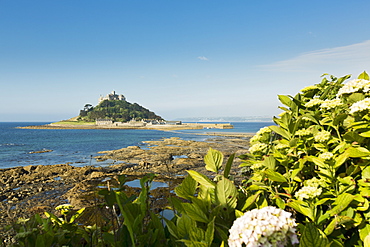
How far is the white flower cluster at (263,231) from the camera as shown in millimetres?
982

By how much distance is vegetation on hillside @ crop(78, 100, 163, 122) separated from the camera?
127 metres

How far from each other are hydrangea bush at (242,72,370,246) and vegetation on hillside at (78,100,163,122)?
12266 centimetres

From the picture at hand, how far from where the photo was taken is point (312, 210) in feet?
4.83

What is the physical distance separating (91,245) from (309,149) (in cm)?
177

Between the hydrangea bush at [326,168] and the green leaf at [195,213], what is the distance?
1.10 feet

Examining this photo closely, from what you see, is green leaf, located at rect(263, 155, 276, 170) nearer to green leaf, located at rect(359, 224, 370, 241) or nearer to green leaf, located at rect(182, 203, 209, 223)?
green leaf, located at rect(359, 224, 370, 241)

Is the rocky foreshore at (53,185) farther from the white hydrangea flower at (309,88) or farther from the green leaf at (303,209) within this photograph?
the green leaf at (303,209)

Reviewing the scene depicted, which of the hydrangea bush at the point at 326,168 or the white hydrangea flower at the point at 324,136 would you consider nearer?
the hydrangea bush at the point at 326,168

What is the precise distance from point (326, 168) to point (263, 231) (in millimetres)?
910

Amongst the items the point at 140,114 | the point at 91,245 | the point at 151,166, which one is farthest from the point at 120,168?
the point at 140,114

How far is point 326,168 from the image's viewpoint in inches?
63.9

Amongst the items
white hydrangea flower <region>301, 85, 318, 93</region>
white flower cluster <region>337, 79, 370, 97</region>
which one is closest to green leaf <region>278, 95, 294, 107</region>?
white hydrangea flower <region>301, 85, 318, 93</region>

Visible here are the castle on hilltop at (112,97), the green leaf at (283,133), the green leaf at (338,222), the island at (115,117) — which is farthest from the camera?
the castle on hilltop at (112,97)

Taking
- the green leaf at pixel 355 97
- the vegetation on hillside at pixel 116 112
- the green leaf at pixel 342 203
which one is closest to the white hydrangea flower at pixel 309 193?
the green leaf at pixel 342 203
